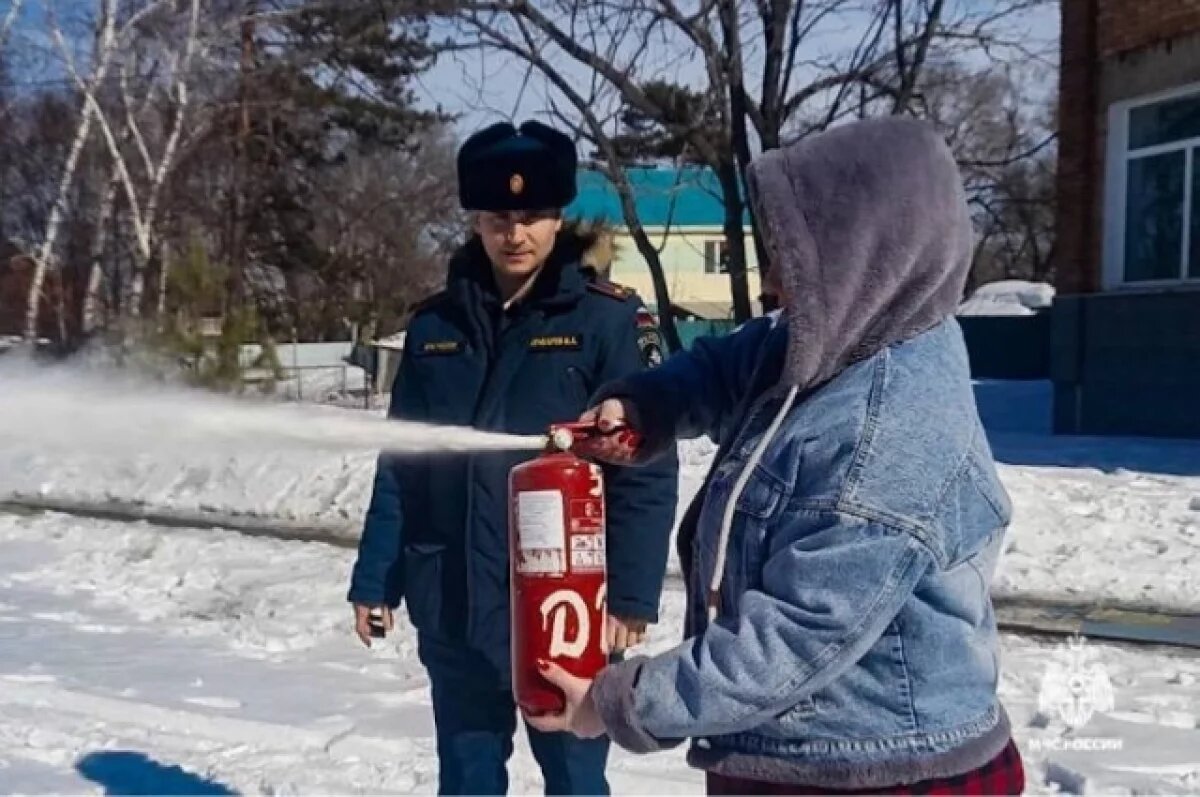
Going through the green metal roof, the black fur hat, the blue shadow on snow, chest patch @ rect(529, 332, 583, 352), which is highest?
the green metal roof

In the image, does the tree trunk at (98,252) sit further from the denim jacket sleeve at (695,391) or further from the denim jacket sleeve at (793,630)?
the denim jacket sleeve at (793,630)

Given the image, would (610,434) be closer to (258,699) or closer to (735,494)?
(735,494)

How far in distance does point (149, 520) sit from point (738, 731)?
29.8 ft

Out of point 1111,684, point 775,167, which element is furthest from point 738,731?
point 1111,684

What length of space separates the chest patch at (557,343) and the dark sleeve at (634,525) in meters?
0.07

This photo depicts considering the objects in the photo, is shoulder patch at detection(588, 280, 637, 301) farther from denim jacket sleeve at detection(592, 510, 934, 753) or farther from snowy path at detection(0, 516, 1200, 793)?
snowy path at detection(0, 516, 1200, 793)

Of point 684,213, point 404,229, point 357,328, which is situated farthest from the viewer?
point 684,213

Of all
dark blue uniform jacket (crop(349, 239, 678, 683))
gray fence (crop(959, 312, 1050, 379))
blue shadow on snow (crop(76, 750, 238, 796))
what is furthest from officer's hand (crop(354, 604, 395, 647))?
gray fence (crop(959, 312, 1050, 379))

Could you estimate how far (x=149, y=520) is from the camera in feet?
34.2

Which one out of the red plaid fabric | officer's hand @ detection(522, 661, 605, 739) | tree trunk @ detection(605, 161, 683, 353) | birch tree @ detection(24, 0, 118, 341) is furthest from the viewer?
birch tree @ detection(24, 0, 118, 341)

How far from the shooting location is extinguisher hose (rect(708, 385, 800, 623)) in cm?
205

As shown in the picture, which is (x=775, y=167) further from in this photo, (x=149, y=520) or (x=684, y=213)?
(x=684, y=213)

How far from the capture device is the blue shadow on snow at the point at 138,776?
4.74m

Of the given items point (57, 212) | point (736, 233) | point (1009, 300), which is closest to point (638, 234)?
point (736, 233)
